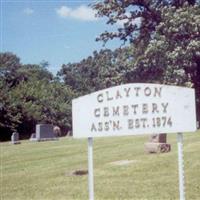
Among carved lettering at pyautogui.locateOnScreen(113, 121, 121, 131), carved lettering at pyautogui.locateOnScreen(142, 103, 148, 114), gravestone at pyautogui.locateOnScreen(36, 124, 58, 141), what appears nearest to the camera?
carved lettering at pyautogui.locateOnScreen(142, 103, 148, 114)

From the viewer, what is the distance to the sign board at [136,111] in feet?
25.8

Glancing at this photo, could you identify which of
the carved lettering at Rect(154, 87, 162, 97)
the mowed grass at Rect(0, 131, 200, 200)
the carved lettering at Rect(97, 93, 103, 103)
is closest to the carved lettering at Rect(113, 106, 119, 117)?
the carved lettering at Rect(97, 93, 103, 103)

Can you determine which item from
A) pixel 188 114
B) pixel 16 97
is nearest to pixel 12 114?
pixel 16 97

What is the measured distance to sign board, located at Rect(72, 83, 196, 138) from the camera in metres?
7.85

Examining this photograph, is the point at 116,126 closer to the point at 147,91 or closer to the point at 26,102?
the point at 147,91

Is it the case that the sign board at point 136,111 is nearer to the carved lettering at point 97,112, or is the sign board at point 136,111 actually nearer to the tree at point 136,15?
the carved lettering at point 97,112

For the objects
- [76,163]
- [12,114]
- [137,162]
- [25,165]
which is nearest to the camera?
[137,162]

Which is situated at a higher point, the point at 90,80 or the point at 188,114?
the point at 90,80

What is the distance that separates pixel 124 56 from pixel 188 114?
29.3 meters

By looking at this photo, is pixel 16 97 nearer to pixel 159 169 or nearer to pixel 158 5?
pixel 158 5

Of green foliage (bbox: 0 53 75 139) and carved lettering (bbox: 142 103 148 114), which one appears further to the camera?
green foliage (bbox: 0 53 75 139)

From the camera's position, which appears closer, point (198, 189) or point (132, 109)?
point (132, 109)

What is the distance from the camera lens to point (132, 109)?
8062 mm

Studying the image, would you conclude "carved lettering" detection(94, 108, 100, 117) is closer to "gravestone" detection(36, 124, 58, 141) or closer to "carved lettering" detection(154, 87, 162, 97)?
"carved lettering" detection(154, 87, 162, 97)
